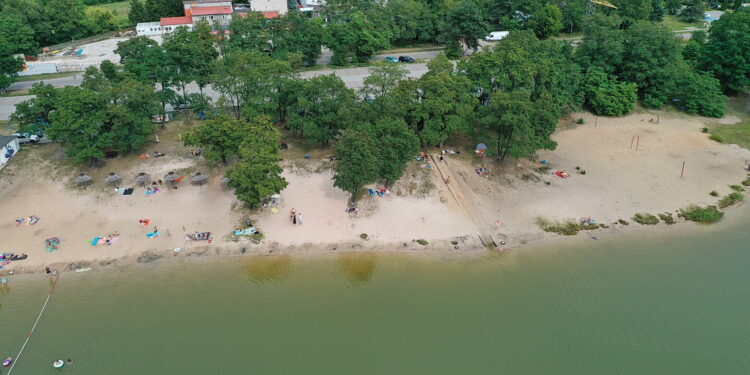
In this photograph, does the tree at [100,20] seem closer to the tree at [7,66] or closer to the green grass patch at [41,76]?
the green grass patch at [41,76]

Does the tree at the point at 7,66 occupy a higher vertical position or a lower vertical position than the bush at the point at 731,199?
higher

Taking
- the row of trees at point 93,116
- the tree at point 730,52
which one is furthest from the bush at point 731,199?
the row of trees at point 93,116

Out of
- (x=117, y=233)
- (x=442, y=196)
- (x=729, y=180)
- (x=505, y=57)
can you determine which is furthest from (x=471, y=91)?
(x=117, y=233)

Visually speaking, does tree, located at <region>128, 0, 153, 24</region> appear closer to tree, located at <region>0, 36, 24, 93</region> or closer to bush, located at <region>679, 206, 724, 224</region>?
tree, located at <region>0, 36, 24, 93</region>

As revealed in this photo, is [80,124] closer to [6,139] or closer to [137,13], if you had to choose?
[6,139]

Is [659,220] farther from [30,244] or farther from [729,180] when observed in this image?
[30,244]

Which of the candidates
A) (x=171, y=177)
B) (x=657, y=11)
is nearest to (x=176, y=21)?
(x=171, y=177)

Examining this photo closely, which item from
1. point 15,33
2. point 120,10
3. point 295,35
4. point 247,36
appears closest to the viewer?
point 247,36
